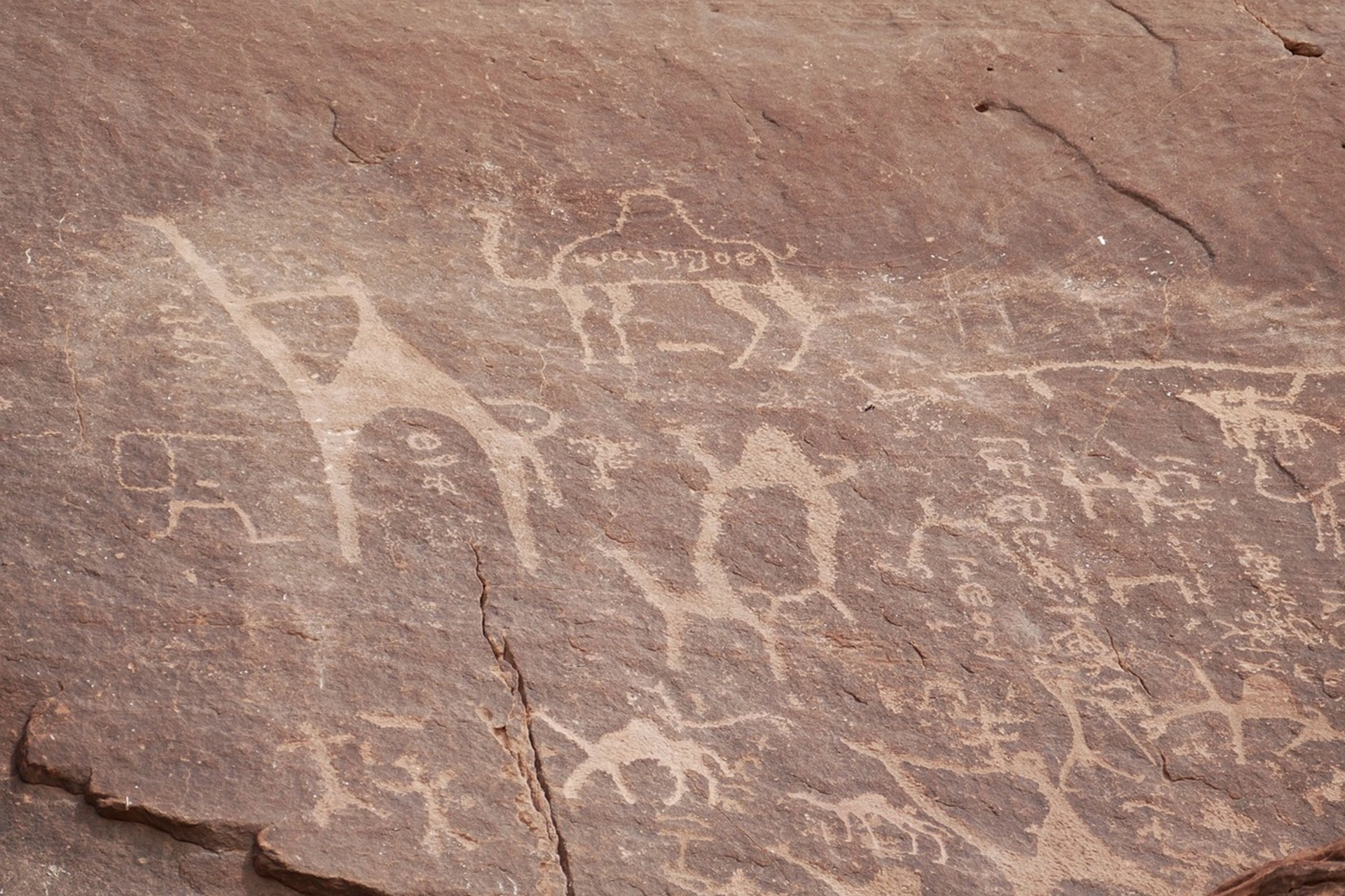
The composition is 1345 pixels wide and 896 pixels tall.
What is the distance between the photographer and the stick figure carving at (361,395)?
9.92 ft

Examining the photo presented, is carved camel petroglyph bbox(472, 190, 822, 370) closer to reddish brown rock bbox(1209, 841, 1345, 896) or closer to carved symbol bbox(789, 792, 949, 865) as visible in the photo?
carved symbol bbox(789, 792, 949, 865)

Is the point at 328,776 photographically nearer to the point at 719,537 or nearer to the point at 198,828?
the point at 198,828

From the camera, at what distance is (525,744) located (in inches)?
107

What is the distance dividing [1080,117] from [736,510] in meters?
1.66

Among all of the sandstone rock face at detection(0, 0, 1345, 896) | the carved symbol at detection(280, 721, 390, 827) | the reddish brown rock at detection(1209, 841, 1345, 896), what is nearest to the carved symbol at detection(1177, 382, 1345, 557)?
the sandstone rock face at detection(0, 0, 1345, 896)

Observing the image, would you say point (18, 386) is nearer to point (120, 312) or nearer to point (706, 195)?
point (120, 312)

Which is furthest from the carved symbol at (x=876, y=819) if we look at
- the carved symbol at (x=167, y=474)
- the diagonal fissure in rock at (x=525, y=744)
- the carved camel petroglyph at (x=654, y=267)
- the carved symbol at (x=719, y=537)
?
the carved symbol at (x=167, y=474)

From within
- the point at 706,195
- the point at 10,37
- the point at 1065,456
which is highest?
the point at 10,37

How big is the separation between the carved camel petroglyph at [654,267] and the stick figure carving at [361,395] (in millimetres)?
342

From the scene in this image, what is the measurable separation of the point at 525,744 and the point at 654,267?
1328 millimetres

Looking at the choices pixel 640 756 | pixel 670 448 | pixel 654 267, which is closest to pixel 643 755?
pixel 640 756

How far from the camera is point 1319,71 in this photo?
4.09 m

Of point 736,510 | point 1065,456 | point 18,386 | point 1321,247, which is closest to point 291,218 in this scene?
point 18,386

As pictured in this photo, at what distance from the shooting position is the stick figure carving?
302 centimetres
